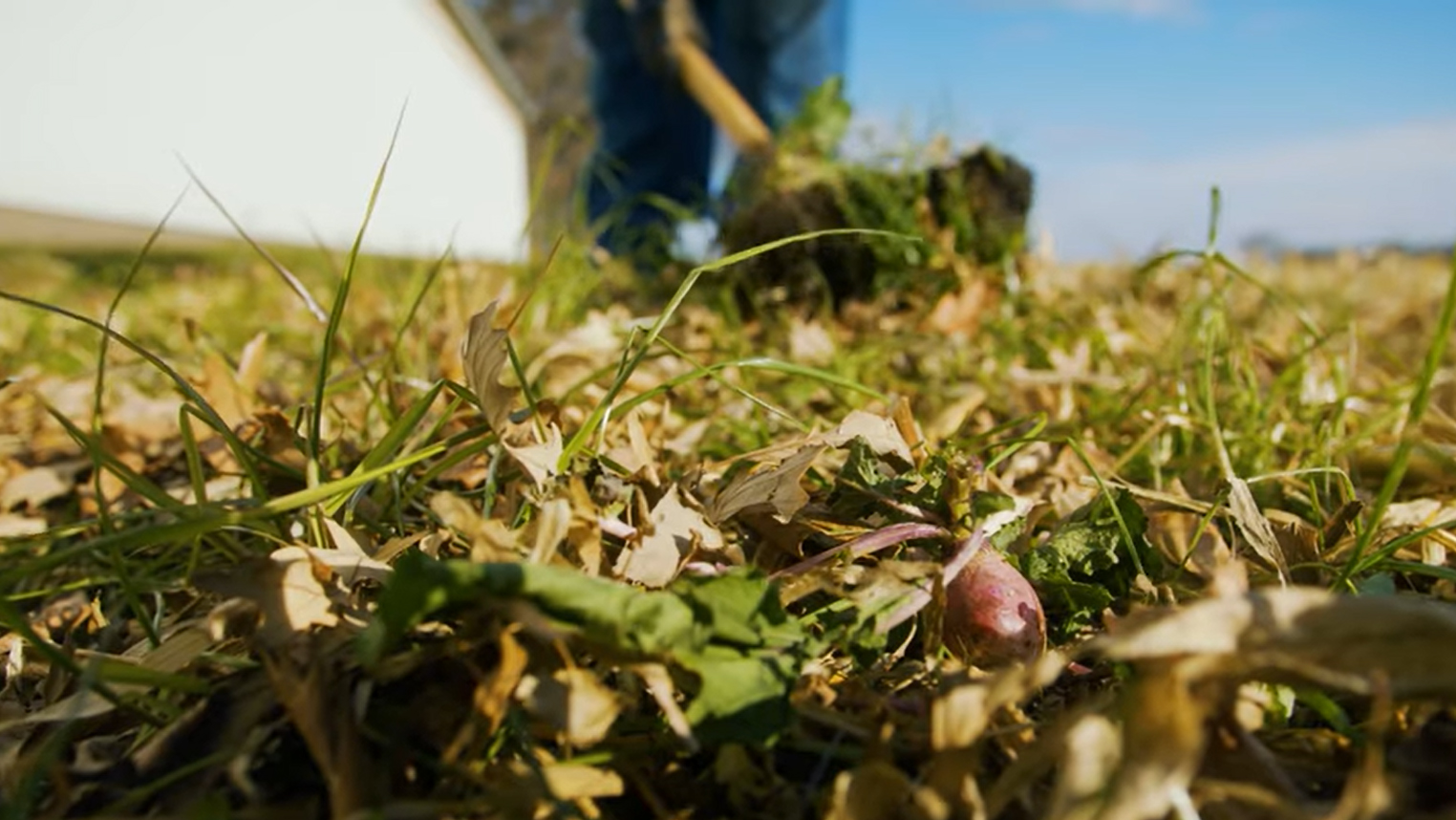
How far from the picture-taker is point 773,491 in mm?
852

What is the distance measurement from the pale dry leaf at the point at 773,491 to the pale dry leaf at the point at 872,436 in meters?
0.03

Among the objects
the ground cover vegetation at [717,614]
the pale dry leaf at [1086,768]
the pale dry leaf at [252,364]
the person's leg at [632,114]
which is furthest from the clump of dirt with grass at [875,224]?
the person's leg at [632,114]

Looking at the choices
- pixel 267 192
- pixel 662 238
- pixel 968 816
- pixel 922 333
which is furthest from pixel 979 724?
pixel 267 192

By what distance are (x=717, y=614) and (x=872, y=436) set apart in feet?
1.03

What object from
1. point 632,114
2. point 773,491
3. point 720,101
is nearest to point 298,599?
point 773,491

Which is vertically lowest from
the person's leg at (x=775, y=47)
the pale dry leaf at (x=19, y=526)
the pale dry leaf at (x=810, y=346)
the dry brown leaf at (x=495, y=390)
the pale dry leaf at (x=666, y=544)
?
the pale dry leaf at (x=19, y=526)

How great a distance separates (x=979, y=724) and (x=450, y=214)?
6.02m

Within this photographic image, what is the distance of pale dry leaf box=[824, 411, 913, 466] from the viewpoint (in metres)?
0.90

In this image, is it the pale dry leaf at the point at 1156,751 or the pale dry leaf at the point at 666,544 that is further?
the pale dry leaf at the point at 666,544

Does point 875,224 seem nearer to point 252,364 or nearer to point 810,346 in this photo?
point 810,346

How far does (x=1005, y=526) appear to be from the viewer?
34.3 inches

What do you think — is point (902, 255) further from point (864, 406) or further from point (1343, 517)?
point (1343, 517)

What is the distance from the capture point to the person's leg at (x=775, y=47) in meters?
6.03

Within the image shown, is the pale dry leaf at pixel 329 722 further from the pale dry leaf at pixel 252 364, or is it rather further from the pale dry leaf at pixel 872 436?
the pale dry leaf at pixel 252 364
